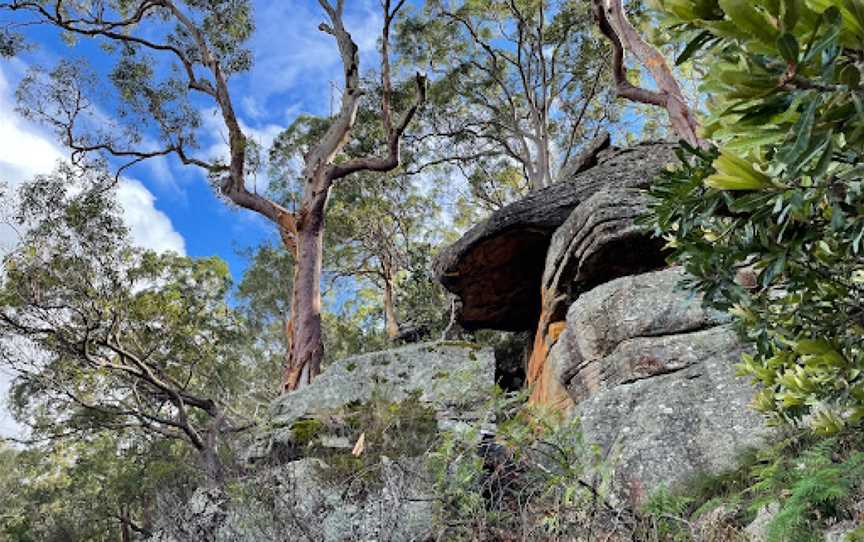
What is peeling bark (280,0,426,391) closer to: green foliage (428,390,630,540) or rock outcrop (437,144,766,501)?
rock outcrop (437,144,766,501)

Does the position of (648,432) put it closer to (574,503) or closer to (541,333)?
(574,503)

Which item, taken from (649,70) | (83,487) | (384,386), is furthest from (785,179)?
(83,487)

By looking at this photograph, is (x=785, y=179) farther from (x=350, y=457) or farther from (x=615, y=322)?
(x=350, y=457)

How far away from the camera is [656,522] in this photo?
10.5 ft

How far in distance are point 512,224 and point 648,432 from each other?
493 centimetres

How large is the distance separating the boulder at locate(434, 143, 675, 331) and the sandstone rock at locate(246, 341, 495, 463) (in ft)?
3.73

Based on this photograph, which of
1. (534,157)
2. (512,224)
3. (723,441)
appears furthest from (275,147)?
(723,441)

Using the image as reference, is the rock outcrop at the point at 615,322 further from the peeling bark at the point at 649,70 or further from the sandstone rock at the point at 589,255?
the peeling bark at the point at 649,70

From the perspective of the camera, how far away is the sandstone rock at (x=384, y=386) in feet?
26.8

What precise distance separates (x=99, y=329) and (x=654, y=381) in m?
10.9

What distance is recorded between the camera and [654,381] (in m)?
6.37

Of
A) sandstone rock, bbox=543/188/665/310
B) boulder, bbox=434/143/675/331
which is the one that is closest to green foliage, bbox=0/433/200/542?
boulder, bbox=434/143/675/331

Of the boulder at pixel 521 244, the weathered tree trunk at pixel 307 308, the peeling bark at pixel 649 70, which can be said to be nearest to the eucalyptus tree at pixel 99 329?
the weathered tree trunk at pixel 307 308

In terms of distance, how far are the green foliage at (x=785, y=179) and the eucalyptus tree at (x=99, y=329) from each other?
9.65m
